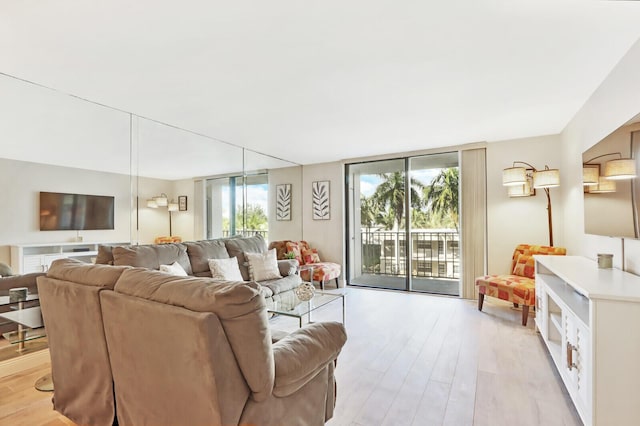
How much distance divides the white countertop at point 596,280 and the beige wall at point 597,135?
177 millimetres

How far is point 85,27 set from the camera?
186 centimetres

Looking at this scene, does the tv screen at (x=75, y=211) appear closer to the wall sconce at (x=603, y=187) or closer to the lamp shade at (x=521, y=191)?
the wall sconce at (x=603, y=187)

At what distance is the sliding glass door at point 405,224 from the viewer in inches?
199

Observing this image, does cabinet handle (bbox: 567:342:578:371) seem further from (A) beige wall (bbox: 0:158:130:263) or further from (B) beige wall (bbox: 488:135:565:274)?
(A) beige wall (bbox: 0:158:130:263)

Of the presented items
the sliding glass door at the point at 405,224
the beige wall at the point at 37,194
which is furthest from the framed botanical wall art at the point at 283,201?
the beige wall at the point at 37,194

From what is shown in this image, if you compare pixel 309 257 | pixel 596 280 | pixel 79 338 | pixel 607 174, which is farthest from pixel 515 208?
pixel 79 338

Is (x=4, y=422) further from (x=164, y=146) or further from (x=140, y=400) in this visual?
(x=164, y=146)

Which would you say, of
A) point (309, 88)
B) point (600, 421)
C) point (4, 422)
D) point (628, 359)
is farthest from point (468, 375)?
point (4, 422)

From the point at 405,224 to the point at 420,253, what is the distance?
538mm

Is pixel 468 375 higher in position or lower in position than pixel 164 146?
lower

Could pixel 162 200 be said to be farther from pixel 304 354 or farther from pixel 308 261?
pixel 304 354

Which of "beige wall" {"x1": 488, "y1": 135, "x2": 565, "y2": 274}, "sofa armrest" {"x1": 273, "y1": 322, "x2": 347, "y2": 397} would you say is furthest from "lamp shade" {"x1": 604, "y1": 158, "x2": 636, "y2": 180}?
"sofa armrest" {"x1": 273, "y1": 322, "x2": 347, "y2": 397}

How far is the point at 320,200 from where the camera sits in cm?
602

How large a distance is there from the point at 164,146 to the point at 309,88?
208 cm
